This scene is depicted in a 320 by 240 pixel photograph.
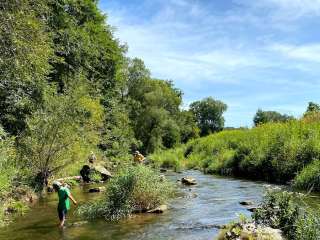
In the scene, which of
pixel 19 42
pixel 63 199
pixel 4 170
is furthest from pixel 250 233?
pixel 19 42

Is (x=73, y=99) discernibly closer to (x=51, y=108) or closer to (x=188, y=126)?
(x=51, y=108)

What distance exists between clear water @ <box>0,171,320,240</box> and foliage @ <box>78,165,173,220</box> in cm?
59

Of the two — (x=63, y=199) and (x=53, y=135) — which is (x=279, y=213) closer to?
(x=63, y=199)

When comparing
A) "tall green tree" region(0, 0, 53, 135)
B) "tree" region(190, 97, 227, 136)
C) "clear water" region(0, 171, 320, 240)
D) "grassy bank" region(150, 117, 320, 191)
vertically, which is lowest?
"clear water" region(0, 171, 320, 240)

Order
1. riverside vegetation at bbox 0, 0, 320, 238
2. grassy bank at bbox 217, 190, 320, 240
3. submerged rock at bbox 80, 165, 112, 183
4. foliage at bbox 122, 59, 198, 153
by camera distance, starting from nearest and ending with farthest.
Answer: grassy bank at bbox 217, 190, 320, 240 → riverside vegetation at bbox 0, 0, 320, 238 → submerged rock at bbox 80, 165, 112, 183 → foliage at bbox 122, 59, 198, 153

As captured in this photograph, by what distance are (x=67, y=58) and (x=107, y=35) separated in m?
14.3

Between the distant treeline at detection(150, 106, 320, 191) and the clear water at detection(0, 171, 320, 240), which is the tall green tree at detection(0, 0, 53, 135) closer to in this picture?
the clear water at detection(0, 171, 320, 240)

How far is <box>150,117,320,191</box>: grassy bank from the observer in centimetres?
2719

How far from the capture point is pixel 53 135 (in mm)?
28094

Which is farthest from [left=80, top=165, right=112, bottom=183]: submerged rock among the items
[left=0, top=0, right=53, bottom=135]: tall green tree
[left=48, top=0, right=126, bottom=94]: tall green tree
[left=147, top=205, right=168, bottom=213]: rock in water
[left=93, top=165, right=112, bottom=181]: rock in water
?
[left=147, top=205, right=168, bottom=213]: rock in water

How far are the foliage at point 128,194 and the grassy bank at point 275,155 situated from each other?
7.77 meters

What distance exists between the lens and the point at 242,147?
36844mm

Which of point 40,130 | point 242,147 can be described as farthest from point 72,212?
point 242,147

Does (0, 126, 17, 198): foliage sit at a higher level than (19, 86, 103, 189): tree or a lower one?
lower
